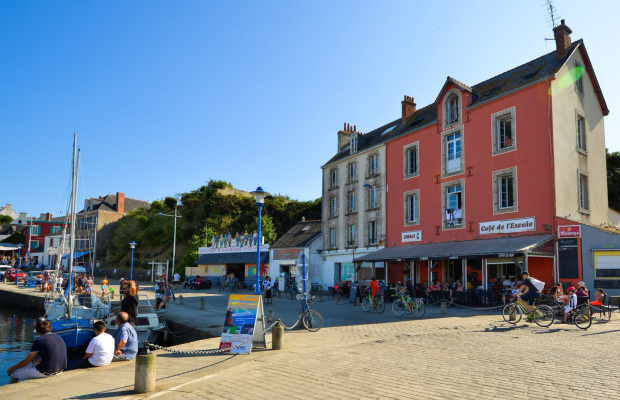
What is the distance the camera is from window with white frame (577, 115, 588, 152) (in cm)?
2322

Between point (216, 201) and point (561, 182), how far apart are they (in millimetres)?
39664

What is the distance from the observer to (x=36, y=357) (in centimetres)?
816

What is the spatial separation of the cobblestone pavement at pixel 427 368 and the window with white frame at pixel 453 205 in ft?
41.4

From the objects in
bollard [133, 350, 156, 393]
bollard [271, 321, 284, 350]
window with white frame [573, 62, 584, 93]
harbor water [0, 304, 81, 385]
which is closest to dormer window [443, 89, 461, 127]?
window with white frame [573, 62, 584, 93]

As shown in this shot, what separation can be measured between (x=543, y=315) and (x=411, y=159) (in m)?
16.3

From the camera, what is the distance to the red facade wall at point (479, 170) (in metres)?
21.2

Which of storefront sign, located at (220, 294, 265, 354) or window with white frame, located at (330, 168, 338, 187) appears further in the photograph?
window with white frame, located at (330, 168, 338, 187)

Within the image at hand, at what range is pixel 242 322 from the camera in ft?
34.1

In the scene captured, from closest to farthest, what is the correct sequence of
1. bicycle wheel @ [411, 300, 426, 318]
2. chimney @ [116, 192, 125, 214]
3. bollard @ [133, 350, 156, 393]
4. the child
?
bollard @ [133, 350, 156, 393] → the child → bicycle wheel @ [411, 300, 426, 318] → chimney @ [116, 192, 125, 214]

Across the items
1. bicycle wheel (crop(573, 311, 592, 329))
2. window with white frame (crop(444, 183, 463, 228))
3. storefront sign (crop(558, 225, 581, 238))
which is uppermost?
window with white frame (crop(444, 183, 463, 228))

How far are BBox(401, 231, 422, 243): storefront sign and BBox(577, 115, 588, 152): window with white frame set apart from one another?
9.39 meters

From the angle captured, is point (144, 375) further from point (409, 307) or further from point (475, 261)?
point (475, 261)

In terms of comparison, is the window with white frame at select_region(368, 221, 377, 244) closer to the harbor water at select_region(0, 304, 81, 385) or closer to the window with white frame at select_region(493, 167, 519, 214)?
the window with white frame at select_region(493, 167, 519, 214)

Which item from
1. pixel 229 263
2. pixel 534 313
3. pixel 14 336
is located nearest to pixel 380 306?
pixel 534 313
